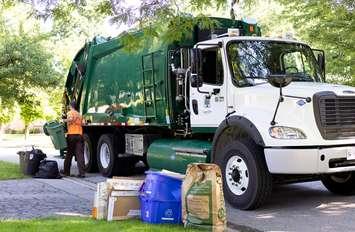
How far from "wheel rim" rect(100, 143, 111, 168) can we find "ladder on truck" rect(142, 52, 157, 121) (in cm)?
213

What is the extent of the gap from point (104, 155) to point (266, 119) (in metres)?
6.19

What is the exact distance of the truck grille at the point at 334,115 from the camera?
8.08 meters

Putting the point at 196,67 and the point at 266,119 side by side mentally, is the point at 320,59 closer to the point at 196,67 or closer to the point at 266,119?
the point at 196,67

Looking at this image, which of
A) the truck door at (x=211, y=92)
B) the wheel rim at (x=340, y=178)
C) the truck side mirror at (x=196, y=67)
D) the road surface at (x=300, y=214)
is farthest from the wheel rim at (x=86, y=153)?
the wheel rim at (x=340, y=178)

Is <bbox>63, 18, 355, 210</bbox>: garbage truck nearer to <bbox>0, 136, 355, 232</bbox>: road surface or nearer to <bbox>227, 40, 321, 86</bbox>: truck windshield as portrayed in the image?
<bbox>227, 40, 321, 86</bbox>: truck windshield

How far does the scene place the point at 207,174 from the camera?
263 inches

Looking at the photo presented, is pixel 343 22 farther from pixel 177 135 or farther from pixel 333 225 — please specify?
pixel 333 225

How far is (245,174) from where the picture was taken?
8.33 meters

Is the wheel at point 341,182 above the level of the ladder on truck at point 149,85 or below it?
below

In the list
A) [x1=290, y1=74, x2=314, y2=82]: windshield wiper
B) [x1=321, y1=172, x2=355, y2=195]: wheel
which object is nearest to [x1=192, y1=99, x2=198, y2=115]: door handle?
[x1=290, y1=74, x2=314, y2=82]: windshield wiper

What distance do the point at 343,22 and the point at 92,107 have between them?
639 centimetres

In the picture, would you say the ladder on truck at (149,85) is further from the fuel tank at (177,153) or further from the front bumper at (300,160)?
the front bumper at (300,160)

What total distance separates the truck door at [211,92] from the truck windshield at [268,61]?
0.25m

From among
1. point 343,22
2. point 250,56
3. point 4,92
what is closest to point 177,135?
point 250,56
